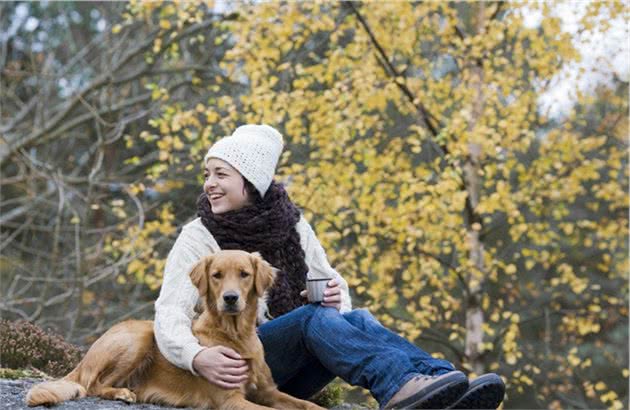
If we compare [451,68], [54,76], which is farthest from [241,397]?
A: [451,68]

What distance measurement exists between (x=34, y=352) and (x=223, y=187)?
231 cm

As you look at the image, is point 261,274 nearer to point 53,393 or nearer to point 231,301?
point 231,301

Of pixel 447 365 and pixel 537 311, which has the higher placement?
pixel 447 365

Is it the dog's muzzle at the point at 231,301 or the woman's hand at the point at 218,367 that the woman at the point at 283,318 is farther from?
the dog's muzzle at the point at 231,301

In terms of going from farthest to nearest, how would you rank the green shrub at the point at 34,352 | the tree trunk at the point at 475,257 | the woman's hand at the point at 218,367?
the tree trunk at the point at 475,257
the green shrub at the point at 34,352
the woman's hand at the point at 218,367

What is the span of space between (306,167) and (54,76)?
3981mm

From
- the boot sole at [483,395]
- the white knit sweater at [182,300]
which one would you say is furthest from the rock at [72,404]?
the boot sole at [483,395]

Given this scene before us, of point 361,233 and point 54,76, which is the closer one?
point 361,233

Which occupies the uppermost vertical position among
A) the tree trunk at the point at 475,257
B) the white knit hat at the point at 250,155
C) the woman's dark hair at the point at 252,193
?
the white knit hat at the point at 250,155

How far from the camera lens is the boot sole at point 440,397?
3434mm

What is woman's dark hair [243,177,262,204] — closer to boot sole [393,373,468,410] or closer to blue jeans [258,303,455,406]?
blue jeans [258,303,455,406]

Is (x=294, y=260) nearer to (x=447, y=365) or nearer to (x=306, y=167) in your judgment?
(x=447, y=365)

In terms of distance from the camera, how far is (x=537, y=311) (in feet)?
53.3

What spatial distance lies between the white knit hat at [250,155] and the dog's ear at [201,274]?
534 mm
